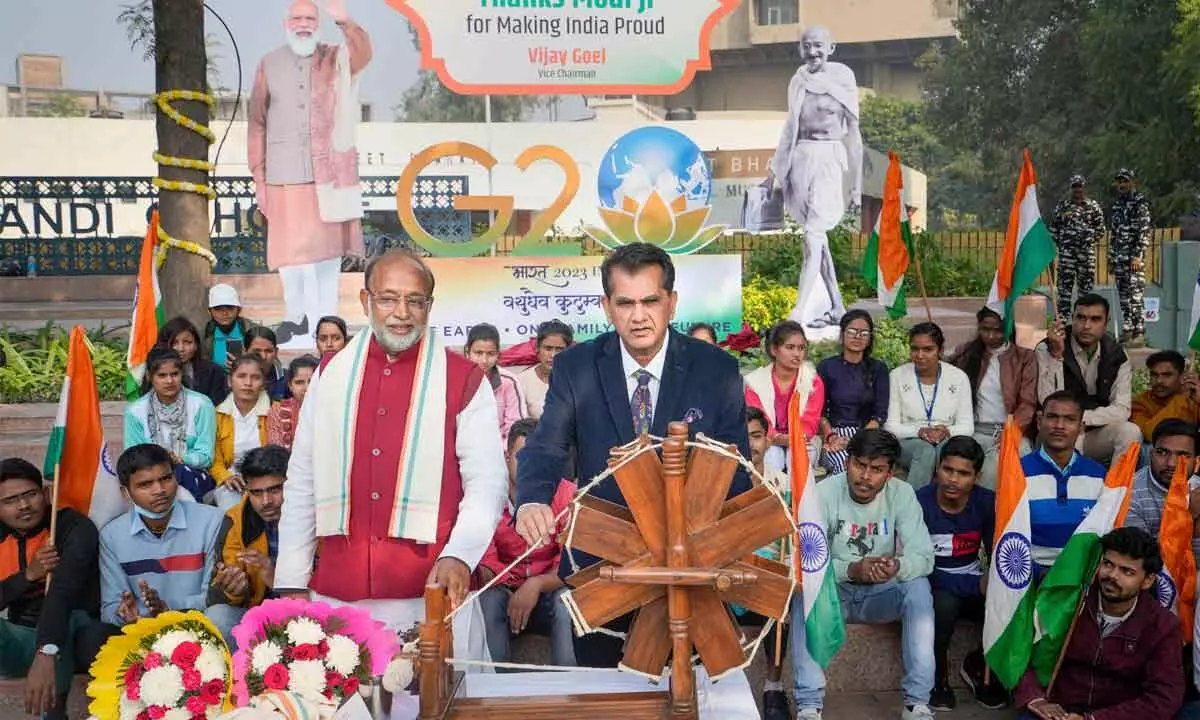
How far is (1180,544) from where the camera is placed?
15.3ft

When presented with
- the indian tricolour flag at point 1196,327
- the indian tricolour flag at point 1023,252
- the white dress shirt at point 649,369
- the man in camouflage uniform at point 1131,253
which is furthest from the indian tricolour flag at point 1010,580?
the man in camouflage uniform at point 1131,253

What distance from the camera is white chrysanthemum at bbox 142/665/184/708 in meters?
2.68

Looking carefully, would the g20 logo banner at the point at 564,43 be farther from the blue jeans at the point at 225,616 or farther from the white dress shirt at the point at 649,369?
the white dress shirt at the point at 649,369

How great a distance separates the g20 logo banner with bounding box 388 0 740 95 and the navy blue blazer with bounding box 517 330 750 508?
5601mm

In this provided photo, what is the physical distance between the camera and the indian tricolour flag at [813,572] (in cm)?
445

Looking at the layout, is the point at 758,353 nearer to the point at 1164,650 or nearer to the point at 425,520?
the point at 1164,650

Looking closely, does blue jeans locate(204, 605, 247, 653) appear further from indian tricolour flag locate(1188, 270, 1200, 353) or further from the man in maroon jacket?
indian tricolour flag locate(1188, 270, 1200, 353)

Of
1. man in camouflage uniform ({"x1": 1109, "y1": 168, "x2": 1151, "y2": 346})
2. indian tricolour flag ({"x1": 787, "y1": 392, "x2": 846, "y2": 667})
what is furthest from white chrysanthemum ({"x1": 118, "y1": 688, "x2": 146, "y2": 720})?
man in camouflage uniform ({"x1": 1109, "y1": 168, "x2": 1151, "y2": 346})

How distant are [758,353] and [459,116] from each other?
1774 centimetres

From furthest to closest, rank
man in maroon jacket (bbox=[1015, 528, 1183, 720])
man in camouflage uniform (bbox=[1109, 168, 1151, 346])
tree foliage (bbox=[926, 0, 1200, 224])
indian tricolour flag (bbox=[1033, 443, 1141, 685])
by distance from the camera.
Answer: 1. tree foliage (bbox=[926, 0, 1200, 224])
2. man in camouflage uniform (bbox=[1109, 168, 1151, 346])
3. indian tricolour flag (bbox=[1033, 443, 1141, 685])
4. man in maroon jacket (bbox=[1015, 528, 1183, 720])

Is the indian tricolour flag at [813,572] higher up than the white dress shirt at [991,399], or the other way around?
the white dress shirt at [991,399]

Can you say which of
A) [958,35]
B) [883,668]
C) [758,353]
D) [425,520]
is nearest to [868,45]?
[958,35]

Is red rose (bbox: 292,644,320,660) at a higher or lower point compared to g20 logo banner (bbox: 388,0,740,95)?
lower

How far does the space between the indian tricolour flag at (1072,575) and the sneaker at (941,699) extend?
0.49 metres
